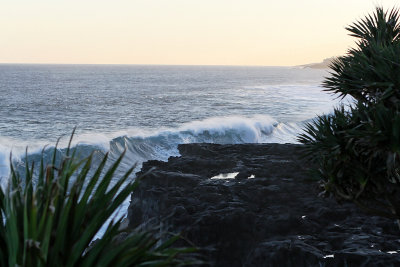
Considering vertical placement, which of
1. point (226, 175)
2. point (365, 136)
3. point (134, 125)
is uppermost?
point (365, 136)

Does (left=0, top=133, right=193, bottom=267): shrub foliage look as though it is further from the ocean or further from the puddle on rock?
the ocean

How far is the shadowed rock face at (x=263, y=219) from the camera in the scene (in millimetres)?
6551

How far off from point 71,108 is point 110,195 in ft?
157

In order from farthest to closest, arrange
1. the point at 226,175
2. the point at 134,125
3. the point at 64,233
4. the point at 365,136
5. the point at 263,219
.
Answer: the point at 134,125
the point at 226,175
the point at 263,219
the point at 365,136
the point at 64,233

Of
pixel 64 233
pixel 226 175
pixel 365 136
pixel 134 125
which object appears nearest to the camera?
pixel 64 233

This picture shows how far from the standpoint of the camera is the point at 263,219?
787 cm

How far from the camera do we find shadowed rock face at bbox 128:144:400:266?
258 inches

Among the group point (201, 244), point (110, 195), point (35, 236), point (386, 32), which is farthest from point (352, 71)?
point (35, 236)

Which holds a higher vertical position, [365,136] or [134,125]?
[365,136]

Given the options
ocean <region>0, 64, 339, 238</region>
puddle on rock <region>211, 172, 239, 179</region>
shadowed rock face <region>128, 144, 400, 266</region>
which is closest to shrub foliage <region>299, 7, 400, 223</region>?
shadowed rock face <region>128, 144, 400, 266</region>

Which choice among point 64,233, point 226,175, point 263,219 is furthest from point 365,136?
point 226,175

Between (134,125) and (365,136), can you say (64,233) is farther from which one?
(134,125)

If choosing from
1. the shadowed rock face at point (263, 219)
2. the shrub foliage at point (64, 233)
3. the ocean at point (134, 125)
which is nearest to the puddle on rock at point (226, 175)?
the shadowed rock face at point (263, 219)

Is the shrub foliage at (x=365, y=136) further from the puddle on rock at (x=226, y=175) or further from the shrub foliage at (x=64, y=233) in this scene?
the shrub foliage at (x=64, y=233)
